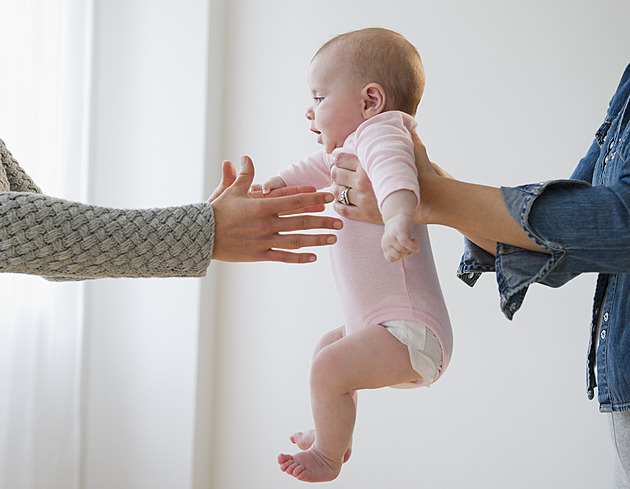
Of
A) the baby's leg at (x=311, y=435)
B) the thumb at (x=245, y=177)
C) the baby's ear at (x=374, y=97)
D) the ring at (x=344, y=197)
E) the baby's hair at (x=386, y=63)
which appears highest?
the baby's hair at (x=386, y=63)

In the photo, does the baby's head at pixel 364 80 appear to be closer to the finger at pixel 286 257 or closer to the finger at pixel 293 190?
the finger at pixel 293 190

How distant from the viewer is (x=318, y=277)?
241 cm

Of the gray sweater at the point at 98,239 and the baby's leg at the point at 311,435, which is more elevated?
the gray sweater at the point at 98,239

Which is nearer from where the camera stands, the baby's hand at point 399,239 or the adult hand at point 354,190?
the baby's hand at point 399,239

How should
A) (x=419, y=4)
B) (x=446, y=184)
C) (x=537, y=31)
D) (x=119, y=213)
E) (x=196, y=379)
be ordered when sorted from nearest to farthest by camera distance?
(x=446, y=184) < (x=119, y=213) < (x=537, y=31) < (x=419, y=4) < (x=196, y=379)

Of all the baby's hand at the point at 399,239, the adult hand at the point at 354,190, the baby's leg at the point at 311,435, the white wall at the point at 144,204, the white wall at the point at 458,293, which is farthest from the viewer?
the white wall at the point at 144,204

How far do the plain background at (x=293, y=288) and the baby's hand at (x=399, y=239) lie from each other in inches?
51.7

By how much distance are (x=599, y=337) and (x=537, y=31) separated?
1331 millimetres

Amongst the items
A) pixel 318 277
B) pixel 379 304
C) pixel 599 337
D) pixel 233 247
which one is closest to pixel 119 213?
pixel 233 247

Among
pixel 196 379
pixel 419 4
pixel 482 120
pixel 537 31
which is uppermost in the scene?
pixel 419 4

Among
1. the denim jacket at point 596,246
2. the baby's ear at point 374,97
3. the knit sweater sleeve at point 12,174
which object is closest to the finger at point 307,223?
the baby's ear at point 374,97

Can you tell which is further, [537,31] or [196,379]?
[196,379]

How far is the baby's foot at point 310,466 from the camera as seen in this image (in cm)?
126

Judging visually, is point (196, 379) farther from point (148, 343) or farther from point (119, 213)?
point (119, 213)
